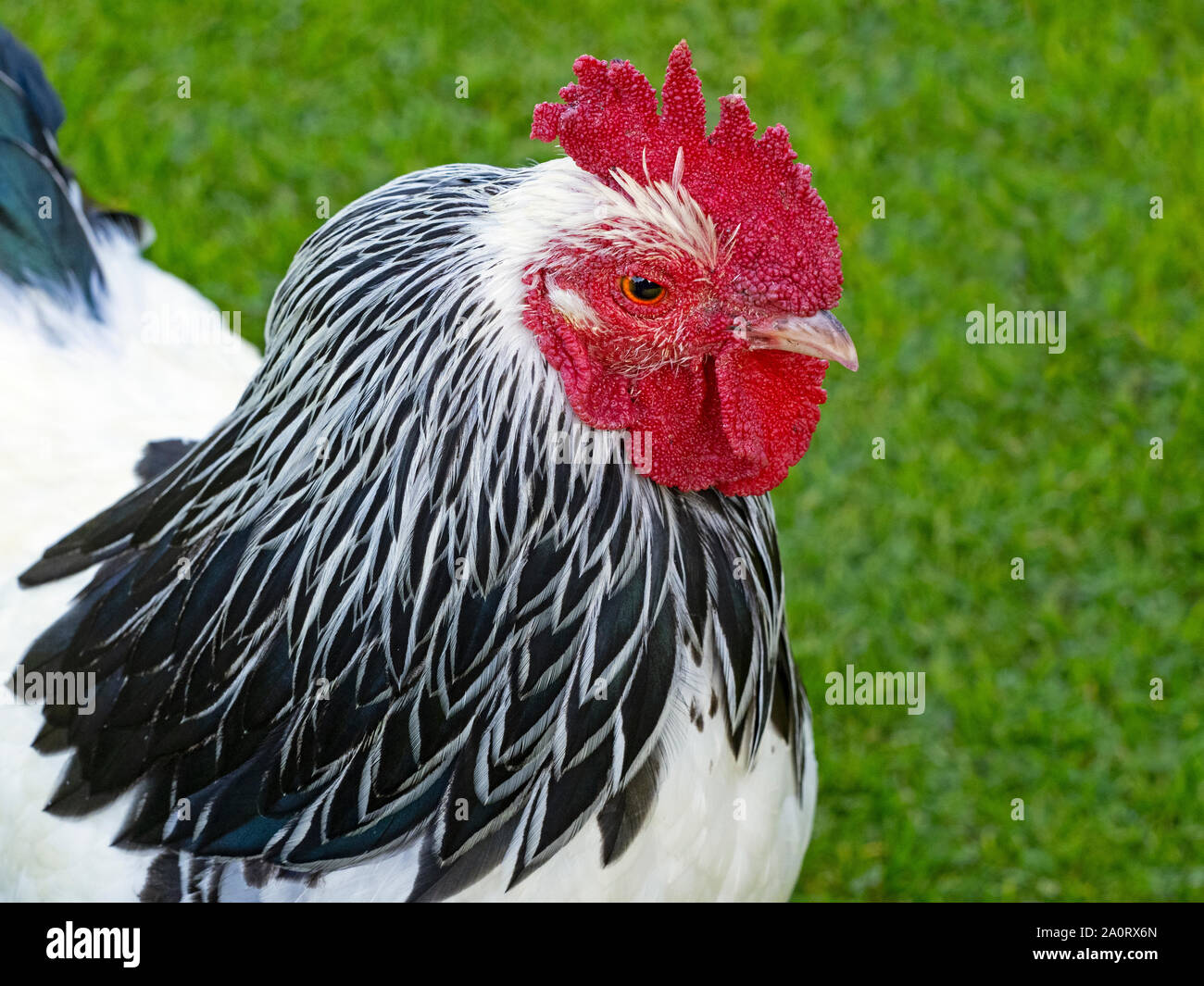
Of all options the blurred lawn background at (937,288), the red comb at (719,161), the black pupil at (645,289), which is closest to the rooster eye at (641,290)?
the black pupil at (645,289)

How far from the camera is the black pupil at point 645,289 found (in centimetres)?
203

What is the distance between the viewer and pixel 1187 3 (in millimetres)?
5652

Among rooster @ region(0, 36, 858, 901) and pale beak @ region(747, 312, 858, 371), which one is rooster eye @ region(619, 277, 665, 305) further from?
pale beak @ region(747, 312, 858, 371)

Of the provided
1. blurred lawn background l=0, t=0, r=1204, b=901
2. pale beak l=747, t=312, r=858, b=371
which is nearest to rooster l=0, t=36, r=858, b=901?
pale beak l=747, t=312, r=858, b=371

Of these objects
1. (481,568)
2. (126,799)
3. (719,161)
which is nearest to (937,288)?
(719,161)

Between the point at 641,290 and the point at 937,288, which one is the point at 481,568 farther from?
the point at 937,288

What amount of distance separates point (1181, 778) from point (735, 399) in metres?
2.38

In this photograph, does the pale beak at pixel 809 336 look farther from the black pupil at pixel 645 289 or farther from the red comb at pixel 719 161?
the black pupil at pixel 645 289

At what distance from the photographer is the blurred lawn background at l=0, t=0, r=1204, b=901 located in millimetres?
3836

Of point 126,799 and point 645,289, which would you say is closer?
point 645,289

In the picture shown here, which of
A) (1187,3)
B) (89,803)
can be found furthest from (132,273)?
(1187,3)

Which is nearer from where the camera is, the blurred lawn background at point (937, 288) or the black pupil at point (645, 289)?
the black pupil at point (645, 289)

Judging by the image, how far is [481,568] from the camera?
2.06 m


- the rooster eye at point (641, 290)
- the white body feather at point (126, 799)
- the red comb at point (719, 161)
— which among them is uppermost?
the red comb at point (719, 161)
